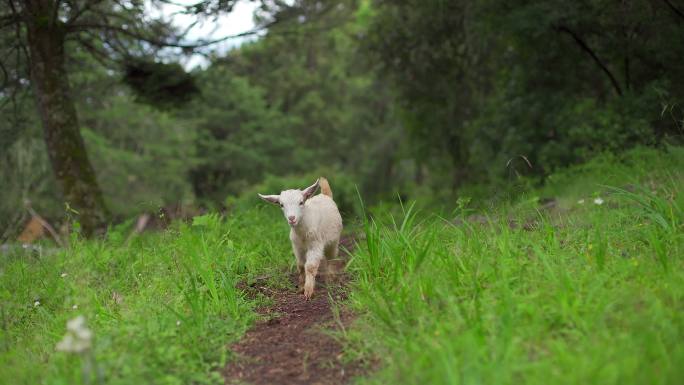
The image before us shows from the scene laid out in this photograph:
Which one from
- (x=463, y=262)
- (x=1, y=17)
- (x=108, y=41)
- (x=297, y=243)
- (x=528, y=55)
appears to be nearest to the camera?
(x=463, y=262)

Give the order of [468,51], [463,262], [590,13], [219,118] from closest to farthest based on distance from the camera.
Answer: [463,262], [590,13], [468,51], [219,118]

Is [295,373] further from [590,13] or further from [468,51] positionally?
[468,51]

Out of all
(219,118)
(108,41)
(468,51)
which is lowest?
(219,118)

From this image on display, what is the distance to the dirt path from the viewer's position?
3.29 metres

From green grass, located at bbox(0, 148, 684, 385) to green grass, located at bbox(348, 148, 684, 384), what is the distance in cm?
1

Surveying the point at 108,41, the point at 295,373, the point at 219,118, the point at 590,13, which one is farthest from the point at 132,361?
the point at 219,118

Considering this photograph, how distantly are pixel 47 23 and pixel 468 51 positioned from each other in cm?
1203

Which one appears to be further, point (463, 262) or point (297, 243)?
point (297, 243)

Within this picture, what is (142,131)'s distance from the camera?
22.2m

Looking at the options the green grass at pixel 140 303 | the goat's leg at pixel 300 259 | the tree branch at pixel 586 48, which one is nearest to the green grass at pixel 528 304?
the goat's leg at pixel 300 259

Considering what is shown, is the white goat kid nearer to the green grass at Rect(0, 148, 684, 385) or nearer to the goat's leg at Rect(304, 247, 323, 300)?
the goat's leg at Rect(304, 247, 323, 300)

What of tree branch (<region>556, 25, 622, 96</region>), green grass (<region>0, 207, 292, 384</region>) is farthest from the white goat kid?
tree branch (<region>556, 25, 622, 96</region>)

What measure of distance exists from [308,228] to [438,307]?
6.23 feet

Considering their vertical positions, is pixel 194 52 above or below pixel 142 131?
above
